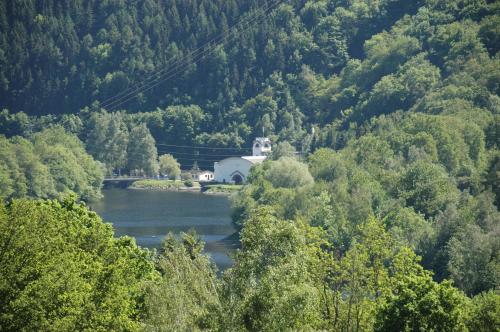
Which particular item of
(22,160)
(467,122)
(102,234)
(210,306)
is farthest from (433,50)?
(210,306)

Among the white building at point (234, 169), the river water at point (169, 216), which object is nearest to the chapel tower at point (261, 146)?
the white building at point (234, 169)

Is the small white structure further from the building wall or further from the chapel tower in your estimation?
the chapel tower

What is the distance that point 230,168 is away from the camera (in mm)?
160250

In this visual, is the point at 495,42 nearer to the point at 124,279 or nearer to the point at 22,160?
the point at 22,160

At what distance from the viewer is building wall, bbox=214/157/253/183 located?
518 ft

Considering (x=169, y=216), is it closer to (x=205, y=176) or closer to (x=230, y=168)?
(x=230, y=168)

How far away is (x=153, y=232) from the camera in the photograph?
9519cm

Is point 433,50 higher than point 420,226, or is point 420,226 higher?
point 433,50

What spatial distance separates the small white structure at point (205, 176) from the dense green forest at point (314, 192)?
5616 mm

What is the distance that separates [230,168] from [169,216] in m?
51.3

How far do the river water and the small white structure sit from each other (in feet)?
53.5

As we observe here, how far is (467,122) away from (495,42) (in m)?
31.9

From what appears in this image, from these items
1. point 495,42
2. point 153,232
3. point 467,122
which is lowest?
point 153,232

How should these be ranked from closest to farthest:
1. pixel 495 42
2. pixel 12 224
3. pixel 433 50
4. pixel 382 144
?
pixel 12 224, pixel 382 144, pixel 495 42, pixel 433 50
